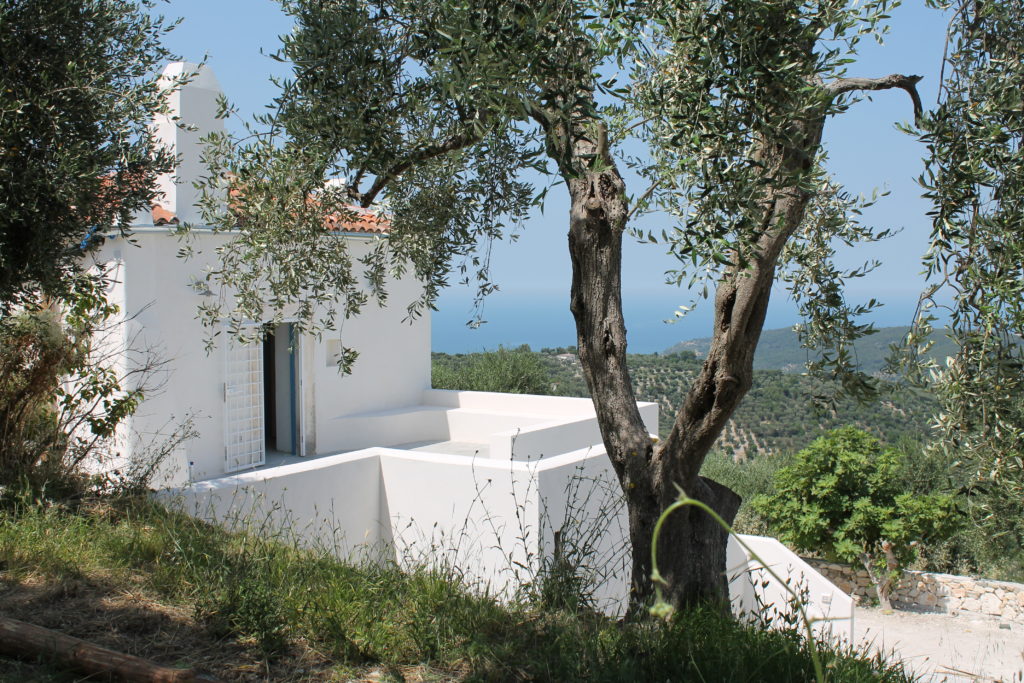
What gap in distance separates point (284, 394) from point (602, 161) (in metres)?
9.26

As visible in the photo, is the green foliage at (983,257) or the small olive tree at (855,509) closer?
the green foliage at (983,257)

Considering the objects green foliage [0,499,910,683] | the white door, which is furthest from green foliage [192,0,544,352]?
the white door

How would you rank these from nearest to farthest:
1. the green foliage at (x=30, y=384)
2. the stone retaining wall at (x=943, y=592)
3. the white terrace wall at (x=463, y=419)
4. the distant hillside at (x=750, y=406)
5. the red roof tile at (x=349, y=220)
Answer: the red roof tile at (x=349, y=220) < the green foliage at (x=30, y=384) < the white terrace wall at (x=463, y=419) < the stone retaining wall at (x=943, y=592) < the distant hillside at (x=750, y=406)

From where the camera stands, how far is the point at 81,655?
3.53 meters

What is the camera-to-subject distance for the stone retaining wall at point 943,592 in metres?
14.5

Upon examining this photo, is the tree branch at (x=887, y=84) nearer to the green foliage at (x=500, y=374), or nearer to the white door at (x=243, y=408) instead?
the white door at (x=243, y=408)

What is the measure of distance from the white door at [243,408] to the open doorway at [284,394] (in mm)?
571

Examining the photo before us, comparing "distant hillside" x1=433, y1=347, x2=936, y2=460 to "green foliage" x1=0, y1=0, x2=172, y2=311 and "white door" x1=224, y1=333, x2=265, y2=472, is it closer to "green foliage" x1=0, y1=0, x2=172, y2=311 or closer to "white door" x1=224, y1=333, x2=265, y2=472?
"white door" x1=224, y1=333, x2=265, y2=472

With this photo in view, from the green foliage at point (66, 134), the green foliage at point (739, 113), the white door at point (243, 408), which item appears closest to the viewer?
the green foliage at point (739, 113)

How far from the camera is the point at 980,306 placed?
358 centimetres

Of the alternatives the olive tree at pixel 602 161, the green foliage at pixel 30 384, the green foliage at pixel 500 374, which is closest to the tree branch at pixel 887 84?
the olive tree at pixel 602 161

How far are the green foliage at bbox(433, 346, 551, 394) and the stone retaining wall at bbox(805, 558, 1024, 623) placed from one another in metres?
6.78

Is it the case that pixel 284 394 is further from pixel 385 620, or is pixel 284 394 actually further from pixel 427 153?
pixel 385 620

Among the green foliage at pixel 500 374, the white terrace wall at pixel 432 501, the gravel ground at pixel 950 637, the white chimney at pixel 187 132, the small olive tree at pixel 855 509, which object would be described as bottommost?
the gravel ground at pixel 950 637
